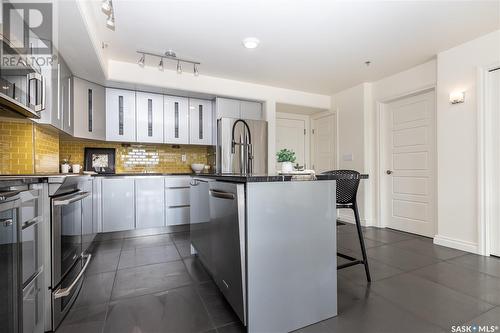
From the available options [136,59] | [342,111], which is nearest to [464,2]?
[342,111]

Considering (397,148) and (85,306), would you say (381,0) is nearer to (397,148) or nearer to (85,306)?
(397,148)

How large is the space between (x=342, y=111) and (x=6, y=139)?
192 inches

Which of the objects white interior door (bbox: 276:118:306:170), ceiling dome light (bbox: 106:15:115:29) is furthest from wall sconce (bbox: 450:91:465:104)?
ceiling dome light (bbox: 106:15:115:29)

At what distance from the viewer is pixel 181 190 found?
3824 millimetres

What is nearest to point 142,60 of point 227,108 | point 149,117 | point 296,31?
point 149,117

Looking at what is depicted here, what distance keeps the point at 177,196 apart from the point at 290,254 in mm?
2756

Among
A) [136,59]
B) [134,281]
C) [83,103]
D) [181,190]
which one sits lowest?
[134,281]

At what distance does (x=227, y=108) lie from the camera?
416 cm

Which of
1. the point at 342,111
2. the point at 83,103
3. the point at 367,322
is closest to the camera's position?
the point at 367,322

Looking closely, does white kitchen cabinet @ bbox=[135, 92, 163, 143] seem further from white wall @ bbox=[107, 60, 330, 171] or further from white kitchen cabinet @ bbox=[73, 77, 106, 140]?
white kitchen cabinet @ bbox=[73, 77, 106, 140]

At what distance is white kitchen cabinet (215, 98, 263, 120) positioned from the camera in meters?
4.11

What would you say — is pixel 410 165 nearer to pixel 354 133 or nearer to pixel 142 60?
pixel 354 133

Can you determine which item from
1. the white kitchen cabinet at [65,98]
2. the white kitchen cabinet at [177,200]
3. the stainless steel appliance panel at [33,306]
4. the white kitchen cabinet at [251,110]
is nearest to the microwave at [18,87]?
the white kitchen cabinet at [65,98]

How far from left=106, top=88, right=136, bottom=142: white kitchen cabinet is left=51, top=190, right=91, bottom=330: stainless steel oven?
2019 millimetres
